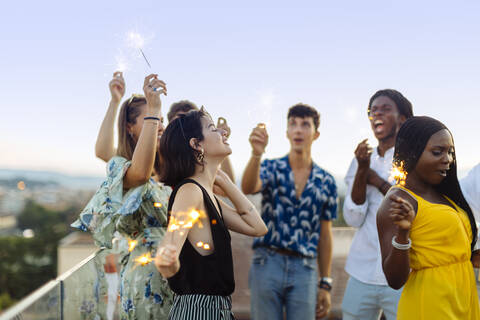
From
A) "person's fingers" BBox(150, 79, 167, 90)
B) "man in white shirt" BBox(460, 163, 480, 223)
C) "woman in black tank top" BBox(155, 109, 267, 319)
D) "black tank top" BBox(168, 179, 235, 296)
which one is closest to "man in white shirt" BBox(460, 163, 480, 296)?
"man in white shirt" BBox(460, 163, 480, 223)

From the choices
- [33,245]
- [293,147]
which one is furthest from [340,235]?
[33,245]

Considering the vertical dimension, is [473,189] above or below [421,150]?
below

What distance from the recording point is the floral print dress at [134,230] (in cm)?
222

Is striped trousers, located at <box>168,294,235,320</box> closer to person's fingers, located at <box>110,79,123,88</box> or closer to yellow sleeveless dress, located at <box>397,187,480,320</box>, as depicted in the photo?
yellow sleeveless dress, located at <box>397,187,480,320</box>

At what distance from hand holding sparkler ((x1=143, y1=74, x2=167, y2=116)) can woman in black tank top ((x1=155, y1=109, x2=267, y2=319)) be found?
0.13 metres

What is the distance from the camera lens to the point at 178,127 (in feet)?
7.18

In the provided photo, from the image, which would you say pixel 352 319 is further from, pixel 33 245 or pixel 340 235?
pixel 33 245

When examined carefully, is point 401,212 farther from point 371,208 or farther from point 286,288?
point 286,288

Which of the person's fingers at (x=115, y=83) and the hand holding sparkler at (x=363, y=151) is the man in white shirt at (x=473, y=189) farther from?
the person's fingers at (x=115, y=83)

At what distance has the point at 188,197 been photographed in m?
1.91

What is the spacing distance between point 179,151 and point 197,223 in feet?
1.27

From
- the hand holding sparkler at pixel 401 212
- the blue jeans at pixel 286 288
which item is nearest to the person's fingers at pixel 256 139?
the blue jeans at pixel 286 288

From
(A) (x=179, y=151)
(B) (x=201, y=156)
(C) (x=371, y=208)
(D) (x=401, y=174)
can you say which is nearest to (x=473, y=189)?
(C) (x=371, y=208)

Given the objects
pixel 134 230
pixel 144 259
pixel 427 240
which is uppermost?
pixel 427 240
